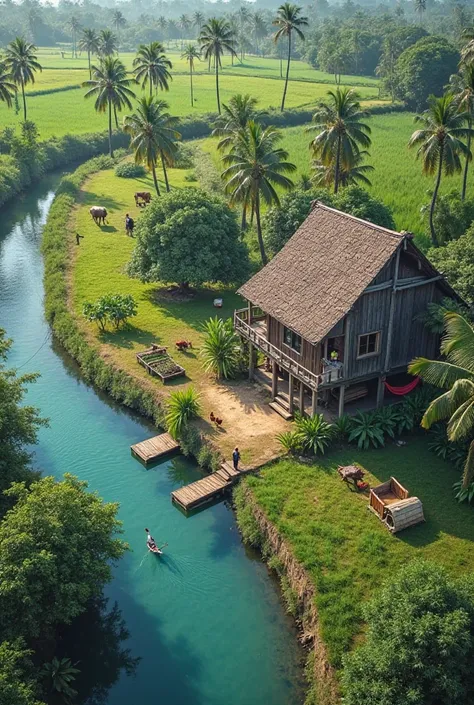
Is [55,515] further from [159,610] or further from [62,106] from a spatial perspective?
[62,106]

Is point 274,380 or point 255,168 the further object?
point 255,168

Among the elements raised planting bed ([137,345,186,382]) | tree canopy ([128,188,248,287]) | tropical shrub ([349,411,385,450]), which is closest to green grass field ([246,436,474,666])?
tropical shrub ([349,411,385,450])

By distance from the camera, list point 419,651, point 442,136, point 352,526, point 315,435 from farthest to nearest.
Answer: point 442,136 → point 315,435 → point 352,526 → point 419,651

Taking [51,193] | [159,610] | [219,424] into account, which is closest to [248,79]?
[51,193]

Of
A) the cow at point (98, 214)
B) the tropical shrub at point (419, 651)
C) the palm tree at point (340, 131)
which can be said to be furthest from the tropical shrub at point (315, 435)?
the cow at point (98, 214)

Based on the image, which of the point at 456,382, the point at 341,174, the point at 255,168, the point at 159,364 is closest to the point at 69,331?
the point at 159,364

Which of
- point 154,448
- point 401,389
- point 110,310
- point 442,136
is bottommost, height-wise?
point 154,448

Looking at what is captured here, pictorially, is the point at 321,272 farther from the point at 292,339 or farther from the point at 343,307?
the point at 292,339

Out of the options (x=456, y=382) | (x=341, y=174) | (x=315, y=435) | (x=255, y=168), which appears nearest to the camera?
(x=456, y=382)
